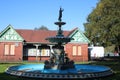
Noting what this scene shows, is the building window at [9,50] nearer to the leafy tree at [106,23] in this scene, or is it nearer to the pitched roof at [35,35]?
the pitched roof at [35,35]

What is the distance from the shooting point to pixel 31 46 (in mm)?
53781

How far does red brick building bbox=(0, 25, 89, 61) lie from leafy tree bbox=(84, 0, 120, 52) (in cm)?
279

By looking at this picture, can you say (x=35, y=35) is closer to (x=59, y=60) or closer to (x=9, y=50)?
(x=9, y=50)

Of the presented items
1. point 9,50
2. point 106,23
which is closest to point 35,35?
point 9,50

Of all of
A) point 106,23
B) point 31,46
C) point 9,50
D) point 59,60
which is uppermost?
point 106,23

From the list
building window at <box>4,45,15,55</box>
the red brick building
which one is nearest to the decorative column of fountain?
the red brick building

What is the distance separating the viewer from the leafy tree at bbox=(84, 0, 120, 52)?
162 ft

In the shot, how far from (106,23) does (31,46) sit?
1497cm

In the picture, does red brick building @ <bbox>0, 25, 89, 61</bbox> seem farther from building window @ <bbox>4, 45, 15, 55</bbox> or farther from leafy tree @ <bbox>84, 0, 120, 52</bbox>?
leafy tree @ <bbox>84, 0, 120, 52</bbox>

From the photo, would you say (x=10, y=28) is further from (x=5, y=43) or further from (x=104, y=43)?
(x=104, y=43)

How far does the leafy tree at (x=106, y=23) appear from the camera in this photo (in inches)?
1939

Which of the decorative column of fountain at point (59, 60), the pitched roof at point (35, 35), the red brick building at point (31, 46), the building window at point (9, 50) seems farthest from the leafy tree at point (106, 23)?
the decorative column of fountain at point (59, 60)

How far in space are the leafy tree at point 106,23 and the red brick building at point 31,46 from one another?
110 inches

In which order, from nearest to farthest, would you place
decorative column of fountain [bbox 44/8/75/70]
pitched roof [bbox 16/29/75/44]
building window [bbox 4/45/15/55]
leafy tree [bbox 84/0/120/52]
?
decorative column of fountain [bbox 44/8/75/70]
leafy tree [bbox 84/0/120/52]
building window [bbox 4/45/15/55]
pitched roof [bbox 16/29/75/44]
